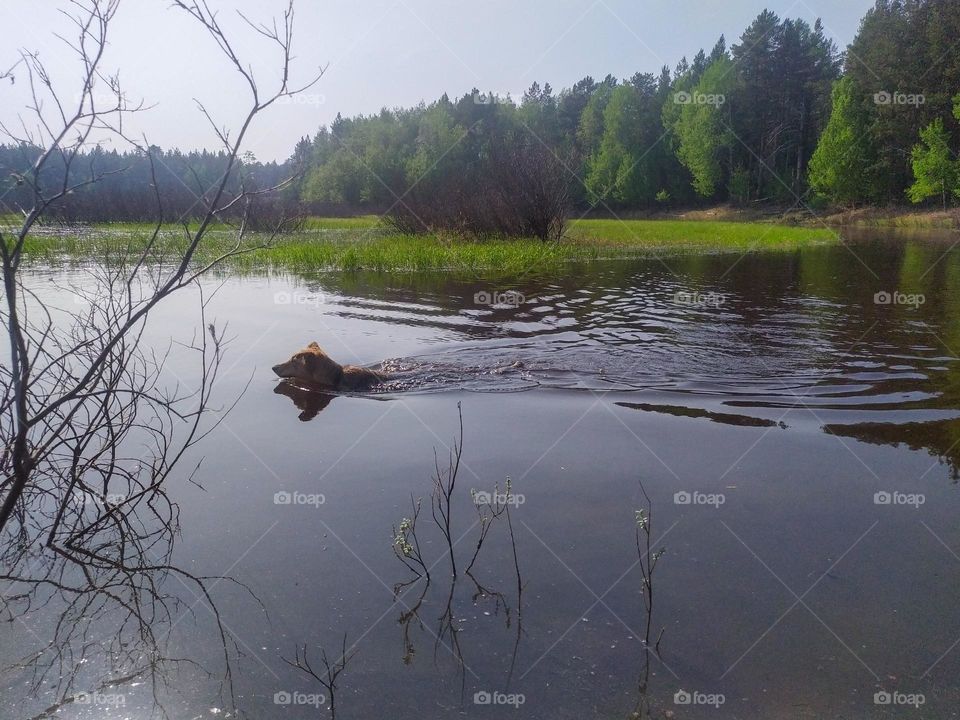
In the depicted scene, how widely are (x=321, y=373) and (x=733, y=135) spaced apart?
6054 centimetres

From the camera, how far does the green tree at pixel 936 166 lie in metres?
46.3

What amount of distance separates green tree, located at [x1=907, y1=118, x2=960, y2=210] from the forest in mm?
97

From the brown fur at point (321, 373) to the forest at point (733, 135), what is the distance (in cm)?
2427

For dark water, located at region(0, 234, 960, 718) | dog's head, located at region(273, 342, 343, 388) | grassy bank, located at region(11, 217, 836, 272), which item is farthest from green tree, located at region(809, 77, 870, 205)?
dog's head, located at region(273, 342, 343, 388)

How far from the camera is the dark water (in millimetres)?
3293

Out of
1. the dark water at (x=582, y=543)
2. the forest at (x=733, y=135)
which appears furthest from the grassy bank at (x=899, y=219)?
the dark water at (x=582, y=543)

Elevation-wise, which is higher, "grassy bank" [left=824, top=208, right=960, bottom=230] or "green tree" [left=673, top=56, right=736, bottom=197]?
"green tree" [left=673, top=56, right=736, bottom=197]

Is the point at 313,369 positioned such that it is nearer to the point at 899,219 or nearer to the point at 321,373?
the point at 321,373

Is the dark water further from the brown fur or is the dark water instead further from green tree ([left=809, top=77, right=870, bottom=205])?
green tree ([left=809, top=77, right=870, bottom=205])

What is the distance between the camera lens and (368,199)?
190 ft

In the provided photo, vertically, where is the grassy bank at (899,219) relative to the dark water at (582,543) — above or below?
above

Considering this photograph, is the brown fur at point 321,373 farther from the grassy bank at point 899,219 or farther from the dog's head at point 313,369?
the grassy bank at point 899,219

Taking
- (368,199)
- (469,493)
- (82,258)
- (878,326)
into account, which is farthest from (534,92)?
(469,493)

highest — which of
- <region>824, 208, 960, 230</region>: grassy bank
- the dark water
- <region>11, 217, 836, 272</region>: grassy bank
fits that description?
<region>824, 208, 960, 230</region>: grassy bank
